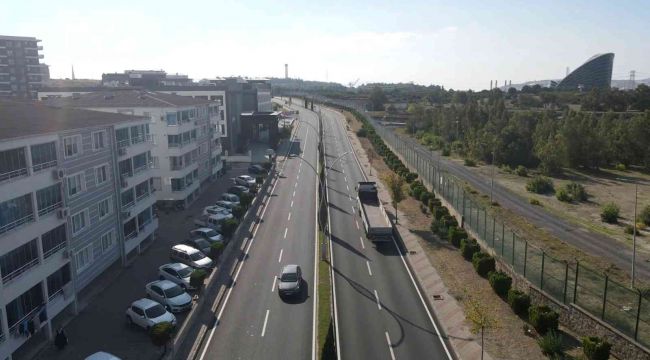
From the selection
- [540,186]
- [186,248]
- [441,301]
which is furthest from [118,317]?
[540,186]

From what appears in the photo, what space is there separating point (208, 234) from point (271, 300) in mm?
12193

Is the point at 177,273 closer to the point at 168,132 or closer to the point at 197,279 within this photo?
the point at 197,279

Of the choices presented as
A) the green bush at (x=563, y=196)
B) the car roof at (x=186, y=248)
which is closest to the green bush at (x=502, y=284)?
the car roof at (x=186, y=248)

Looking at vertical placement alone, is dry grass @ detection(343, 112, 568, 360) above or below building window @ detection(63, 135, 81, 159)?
below

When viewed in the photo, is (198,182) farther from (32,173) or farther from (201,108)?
(32,173)

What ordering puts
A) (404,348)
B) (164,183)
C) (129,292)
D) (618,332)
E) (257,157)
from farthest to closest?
→ (257,157) → (164,183) → (129,292) → (404,348) → (618,332)

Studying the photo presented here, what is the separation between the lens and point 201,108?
58.8m

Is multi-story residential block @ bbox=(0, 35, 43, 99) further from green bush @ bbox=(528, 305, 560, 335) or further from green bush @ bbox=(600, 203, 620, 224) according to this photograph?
green bush @ bbox=(528, 305, 560, 335)

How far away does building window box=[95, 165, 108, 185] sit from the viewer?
3209 centimetres

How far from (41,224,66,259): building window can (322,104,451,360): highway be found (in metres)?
15.7

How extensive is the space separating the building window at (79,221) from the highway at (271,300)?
9.75 metres

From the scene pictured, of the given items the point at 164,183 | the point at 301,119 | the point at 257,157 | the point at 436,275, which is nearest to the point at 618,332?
the point at 436,275

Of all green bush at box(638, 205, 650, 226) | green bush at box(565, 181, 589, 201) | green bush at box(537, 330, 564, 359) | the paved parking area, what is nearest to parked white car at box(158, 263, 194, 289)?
the paved parking area

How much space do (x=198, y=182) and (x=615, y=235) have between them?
42.3m
